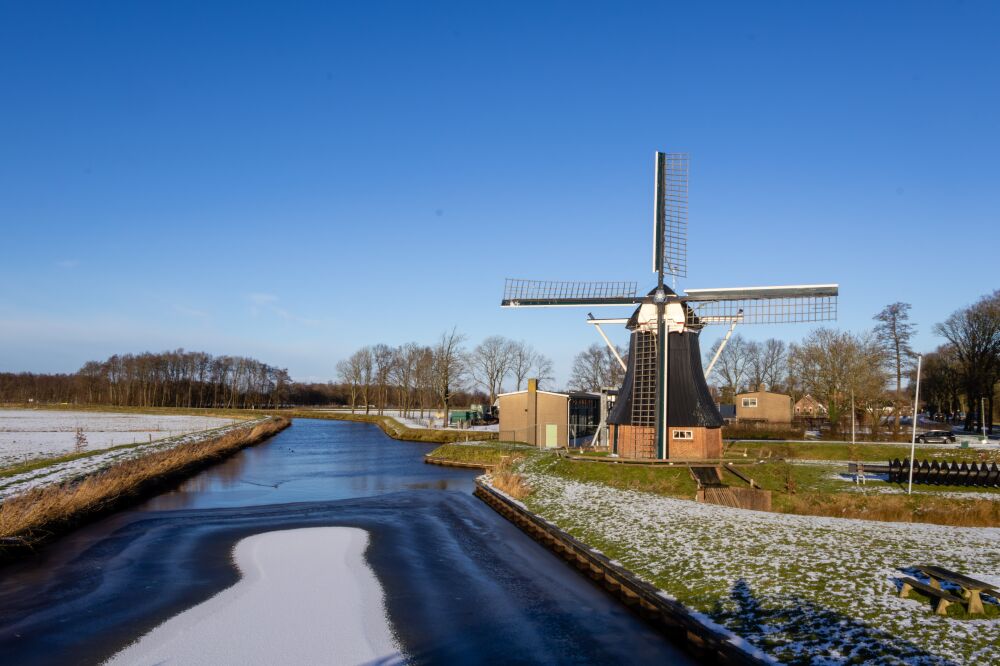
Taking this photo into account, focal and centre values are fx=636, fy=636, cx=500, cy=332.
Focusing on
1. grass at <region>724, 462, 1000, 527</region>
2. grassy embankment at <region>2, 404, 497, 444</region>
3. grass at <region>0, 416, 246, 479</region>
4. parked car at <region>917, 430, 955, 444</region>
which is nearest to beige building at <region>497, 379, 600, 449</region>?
grassy embankment at <region>2, 404, 497, 444</region>

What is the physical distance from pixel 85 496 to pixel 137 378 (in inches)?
4208

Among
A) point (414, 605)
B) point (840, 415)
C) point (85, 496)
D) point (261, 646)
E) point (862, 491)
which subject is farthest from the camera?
point (840, 415)

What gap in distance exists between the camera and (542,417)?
42750 mm

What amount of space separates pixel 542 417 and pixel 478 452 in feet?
18.9

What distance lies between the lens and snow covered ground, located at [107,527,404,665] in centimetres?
936

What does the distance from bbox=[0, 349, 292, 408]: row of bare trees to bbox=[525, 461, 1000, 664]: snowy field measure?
367 ft

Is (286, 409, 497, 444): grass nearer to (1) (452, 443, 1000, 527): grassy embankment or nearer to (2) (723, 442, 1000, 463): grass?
(1) (452, 443, 1000, 527): grassy embankment

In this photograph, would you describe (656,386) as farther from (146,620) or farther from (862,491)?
(146,620)

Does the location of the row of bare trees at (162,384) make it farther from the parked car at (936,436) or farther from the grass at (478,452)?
the parked car at (936,436)

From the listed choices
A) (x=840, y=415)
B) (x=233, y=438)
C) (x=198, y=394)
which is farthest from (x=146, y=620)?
(x=198, y=394)

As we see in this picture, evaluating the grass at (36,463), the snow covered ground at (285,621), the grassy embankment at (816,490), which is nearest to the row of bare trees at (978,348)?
the grassy embankment at (816,490)

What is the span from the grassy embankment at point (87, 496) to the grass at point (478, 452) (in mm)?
13597

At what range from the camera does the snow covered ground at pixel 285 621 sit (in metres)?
9.36

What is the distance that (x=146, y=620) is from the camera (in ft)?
35.3
